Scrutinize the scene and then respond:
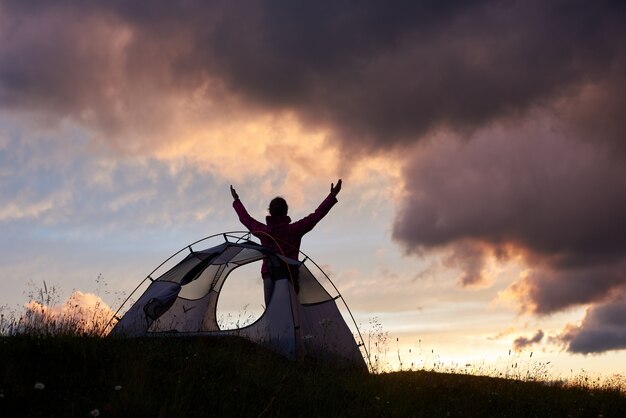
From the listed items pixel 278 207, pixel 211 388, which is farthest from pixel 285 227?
pixel 211 388

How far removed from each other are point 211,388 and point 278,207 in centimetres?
537

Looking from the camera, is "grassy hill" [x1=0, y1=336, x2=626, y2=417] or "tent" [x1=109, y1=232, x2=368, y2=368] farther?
"tent" [x1=109, y1=232, x2=368, y2=368]

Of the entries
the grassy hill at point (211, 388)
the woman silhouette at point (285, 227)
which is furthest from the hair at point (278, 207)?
the grassy hill at point (211, 388)

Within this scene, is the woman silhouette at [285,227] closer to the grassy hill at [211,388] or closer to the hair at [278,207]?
the hair at [278,207]

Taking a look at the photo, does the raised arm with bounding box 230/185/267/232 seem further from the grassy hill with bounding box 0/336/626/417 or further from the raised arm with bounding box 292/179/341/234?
the grassy hill with bounding box 0/336/626/417

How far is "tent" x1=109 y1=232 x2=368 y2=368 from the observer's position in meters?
11.7

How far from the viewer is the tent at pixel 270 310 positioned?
462 inches

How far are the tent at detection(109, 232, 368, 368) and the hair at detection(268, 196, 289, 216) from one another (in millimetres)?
725

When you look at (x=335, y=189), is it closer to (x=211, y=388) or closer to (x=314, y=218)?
(x=314, y=218)

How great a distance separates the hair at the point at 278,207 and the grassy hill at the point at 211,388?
268 cm

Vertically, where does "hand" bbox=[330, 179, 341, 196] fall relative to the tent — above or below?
above

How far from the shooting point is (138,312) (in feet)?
41.3

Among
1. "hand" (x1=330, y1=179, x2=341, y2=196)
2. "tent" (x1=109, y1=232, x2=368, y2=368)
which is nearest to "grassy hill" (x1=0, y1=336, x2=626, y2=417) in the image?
"tent" (x1=109, y1=232, x2=368, y2=368)

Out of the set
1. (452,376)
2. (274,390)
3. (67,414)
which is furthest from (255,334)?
(67,414)
